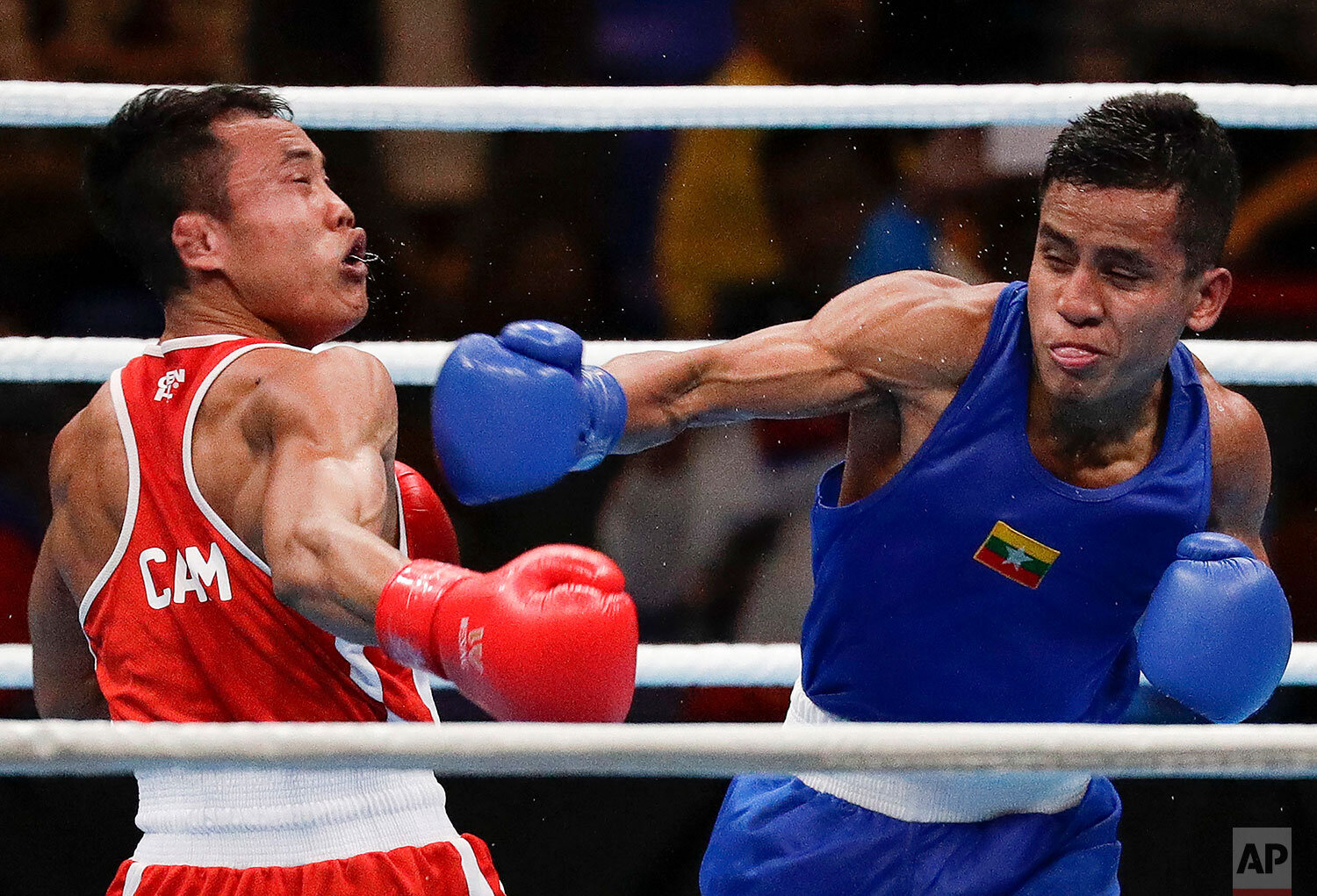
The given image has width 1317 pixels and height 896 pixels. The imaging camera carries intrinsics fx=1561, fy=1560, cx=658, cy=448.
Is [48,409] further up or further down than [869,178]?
further down

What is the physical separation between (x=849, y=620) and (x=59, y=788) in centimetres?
119

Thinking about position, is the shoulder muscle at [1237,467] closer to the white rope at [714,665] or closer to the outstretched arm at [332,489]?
the white rope at [714,665]

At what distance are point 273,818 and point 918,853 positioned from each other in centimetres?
68

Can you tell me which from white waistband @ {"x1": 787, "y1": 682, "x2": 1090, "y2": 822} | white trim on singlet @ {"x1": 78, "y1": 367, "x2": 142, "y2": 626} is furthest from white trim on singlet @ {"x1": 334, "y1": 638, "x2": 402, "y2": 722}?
white waistband @ {"x1": 787, "y1": 682, "x2": 1090, "y2": 822}

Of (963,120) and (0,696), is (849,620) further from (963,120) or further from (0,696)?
(0,696)

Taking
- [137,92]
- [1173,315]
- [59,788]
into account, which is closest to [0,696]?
[59,788]

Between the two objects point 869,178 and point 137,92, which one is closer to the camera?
point 137,92

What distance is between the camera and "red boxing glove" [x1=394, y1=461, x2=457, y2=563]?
1621mm

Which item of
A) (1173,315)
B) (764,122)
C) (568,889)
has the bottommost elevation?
(568,889)

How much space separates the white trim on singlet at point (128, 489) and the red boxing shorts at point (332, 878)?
10.6 inches

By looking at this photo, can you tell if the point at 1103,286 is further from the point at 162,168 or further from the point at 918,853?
the point at 162,168

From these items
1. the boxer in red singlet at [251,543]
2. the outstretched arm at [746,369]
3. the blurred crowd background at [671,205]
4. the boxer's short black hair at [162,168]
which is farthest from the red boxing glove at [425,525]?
the blurred crowd background at [671,205]

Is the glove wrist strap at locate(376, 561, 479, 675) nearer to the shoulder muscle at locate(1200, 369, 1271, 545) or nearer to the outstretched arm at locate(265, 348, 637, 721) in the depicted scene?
the outstretched arm at locate(265, 348, 637, 721)

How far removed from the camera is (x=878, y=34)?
3162 millimetres
